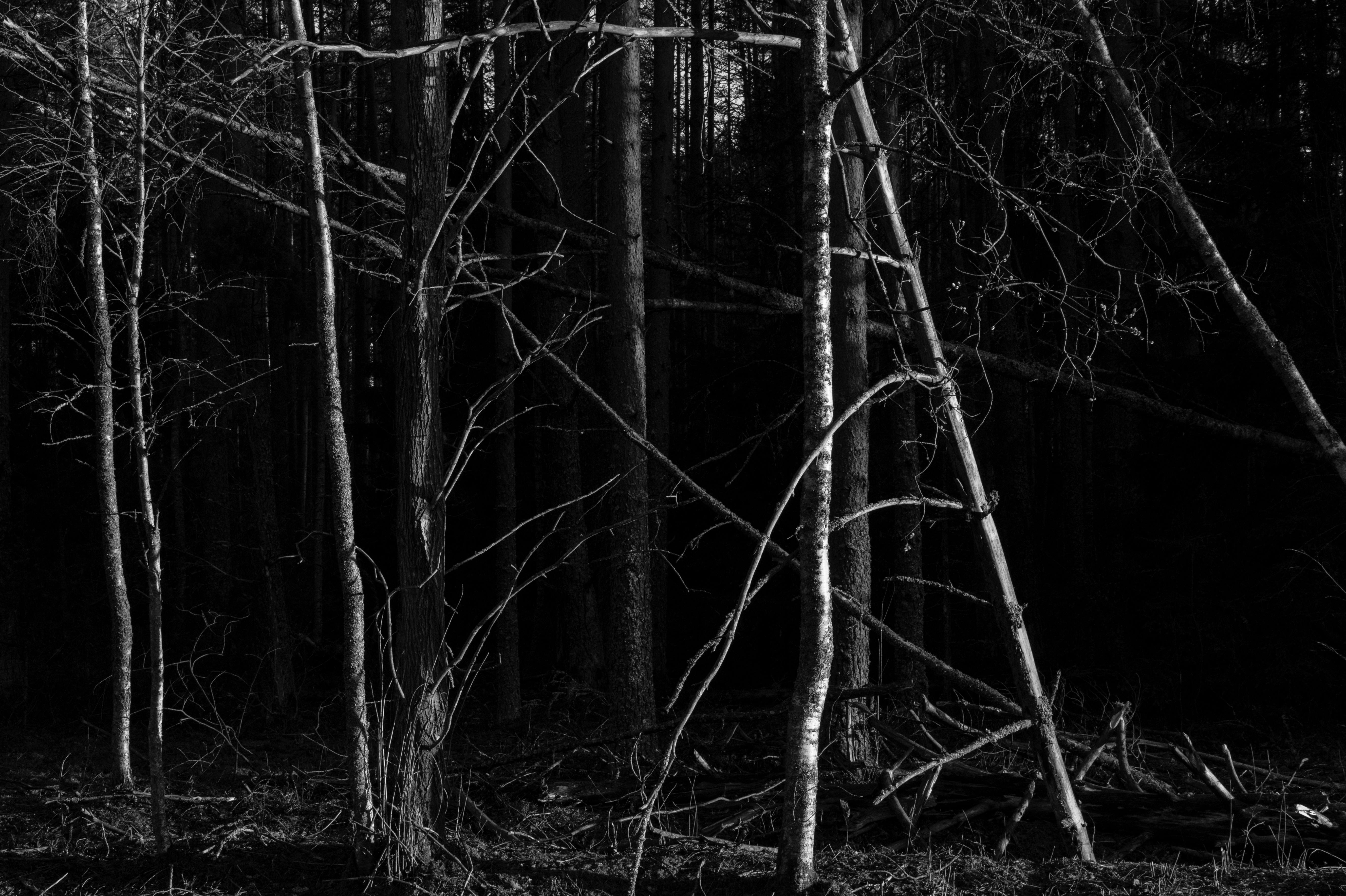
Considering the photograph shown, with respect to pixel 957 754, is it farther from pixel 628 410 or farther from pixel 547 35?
pixel 628 410

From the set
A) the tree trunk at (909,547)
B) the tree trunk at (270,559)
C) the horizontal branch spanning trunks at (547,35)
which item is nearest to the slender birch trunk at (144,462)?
the horizontal branch spanning trunks at (547,35)

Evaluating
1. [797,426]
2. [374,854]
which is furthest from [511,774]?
[797,426]

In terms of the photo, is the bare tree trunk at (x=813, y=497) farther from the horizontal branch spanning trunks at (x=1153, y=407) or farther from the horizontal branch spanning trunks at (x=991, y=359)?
the horizontal branch spanning trunks at (x=1153, y=407)

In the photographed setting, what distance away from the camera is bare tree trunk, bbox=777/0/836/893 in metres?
4.51

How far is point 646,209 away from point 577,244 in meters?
12.5

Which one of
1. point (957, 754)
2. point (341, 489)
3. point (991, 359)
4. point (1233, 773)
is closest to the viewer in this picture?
point (957, 754)

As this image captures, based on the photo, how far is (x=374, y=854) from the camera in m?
5.62

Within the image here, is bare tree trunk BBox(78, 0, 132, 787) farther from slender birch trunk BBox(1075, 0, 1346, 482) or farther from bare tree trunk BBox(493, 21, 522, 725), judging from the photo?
slender birch trunk BBox(1075, 0, 1346, 482)

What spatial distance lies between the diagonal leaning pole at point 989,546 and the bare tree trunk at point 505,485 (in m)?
6.74

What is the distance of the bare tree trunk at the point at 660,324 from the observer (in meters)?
13.9

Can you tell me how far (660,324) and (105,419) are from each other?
882 cm

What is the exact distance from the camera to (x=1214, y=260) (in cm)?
657

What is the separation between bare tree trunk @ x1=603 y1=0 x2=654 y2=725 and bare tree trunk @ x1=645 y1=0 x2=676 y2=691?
4.26 meters

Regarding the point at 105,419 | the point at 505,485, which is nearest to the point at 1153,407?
the point at 505,485
